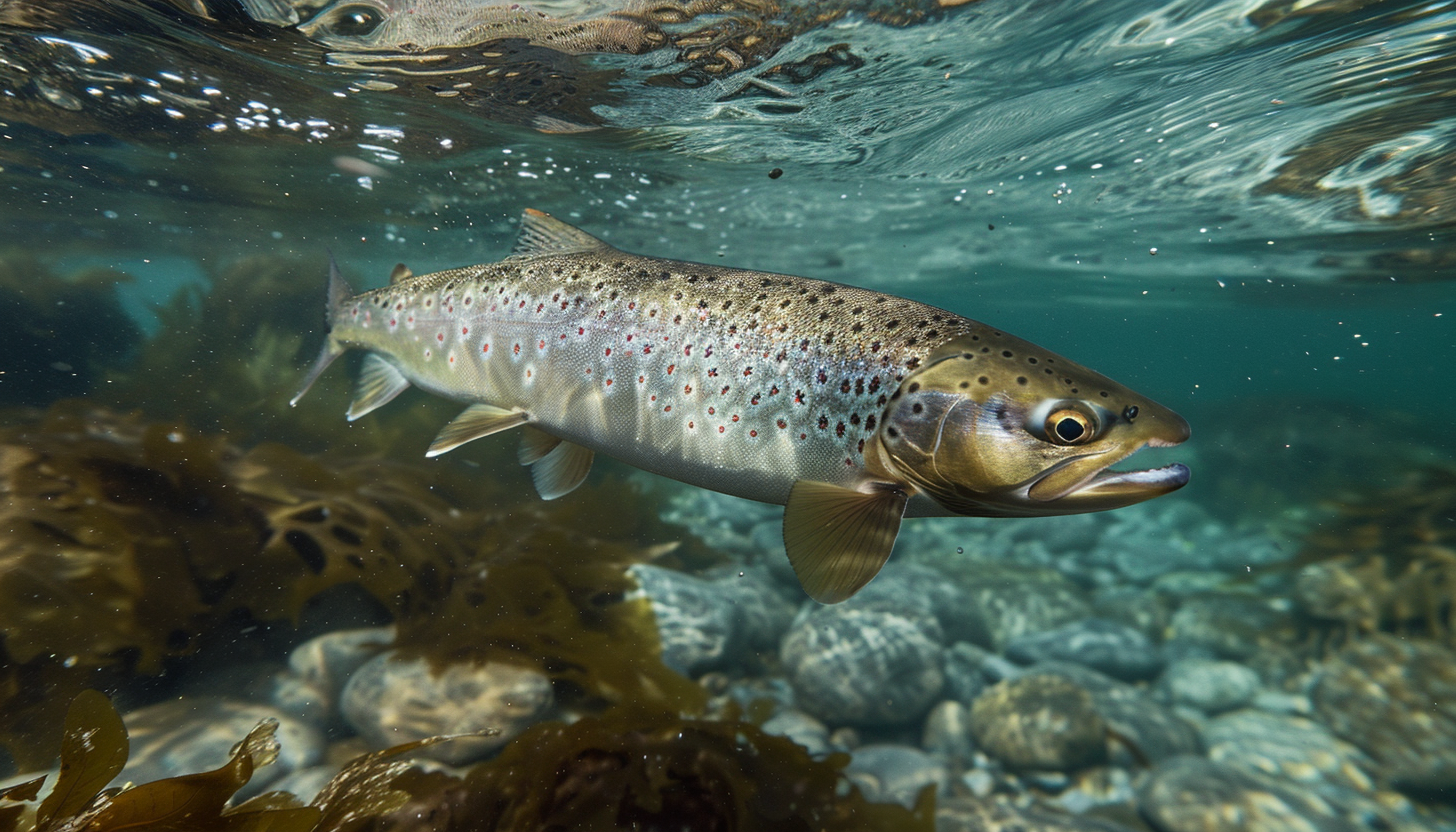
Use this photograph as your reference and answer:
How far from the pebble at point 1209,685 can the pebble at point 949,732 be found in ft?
9.03

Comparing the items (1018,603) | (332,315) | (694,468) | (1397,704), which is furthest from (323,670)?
(1397,704)

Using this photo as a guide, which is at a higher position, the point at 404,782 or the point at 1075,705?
the point at 404,782

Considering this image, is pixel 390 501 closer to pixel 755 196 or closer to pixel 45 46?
pixel 45 46

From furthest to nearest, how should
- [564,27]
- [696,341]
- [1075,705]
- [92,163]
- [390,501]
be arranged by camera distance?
[92,163] → [564,27] → [390,501] → [1075,705] → [696,341]

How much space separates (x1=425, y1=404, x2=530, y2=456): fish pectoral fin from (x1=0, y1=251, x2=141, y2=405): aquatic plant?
13.2 meters

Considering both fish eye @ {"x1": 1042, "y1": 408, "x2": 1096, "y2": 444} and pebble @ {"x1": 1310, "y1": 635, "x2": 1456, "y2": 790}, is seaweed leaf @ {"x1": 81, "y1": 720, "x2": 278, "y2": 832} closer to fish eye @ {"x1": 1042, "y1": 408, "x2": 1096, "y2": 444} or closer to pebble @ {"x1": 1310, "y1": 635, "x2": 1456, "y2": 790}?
fish eye @ {"x1": 1042, "y1": 408, "x2": 1096, "y2": 444}

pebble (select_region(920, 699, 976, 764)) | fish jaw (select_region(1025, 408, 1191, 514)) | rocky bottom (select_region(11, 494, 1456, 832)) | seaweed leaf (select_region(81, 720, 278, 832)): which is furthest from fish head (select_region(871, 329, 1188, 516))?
pebble (select_region(920, 699, 976, 764))

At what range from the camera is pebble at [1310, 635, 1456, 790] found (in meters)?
5.43

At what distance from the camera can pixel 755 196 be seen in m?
14.1

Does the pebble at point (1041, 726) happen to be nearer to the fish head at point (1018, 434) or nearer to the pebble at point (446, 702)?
the pebble at point (446, 702)

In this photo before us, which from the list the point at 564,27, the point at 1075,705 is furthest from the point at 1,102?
the point at 1075,705

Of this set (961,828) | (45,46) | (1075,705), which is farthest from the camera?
(45,46)

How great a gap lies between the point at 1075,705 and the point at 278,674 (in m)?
7.20

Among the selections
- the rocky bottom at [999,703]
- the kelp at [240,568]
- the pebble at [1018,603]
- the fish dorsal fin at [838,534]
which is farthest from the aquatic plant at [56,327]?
the pebble at [1018,603]
